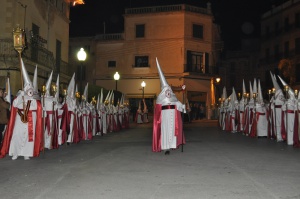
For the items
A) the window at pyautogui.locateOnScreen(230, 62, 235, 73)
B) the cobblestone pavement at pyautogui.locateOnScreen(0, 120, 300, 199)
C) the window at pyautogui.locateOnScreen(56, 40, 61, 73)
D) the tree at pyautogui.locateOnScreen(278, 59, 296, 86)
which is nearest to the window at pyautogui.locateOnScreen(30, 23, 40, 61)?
the window at pyautogui.locateOnScreen(56, 40, 61, 73)

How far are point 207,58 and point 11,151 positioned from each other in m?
35.7

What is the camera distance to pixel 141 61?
→ 43156 mm

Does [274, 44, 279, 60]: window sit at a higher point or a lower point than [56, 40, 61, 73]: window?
higher

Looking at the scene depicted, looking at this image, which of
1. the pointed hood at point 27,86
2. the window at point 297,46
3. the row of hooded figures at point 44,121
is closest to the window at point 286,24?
the window at point 297,46

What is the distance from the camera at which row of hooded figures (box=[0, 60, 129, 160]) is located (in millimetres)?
9992

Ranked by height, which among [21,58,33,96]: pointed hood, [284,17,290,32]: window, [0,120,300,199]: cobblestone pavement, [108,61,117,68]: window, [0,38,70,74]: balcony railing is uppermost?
[284,17,290,32]: window

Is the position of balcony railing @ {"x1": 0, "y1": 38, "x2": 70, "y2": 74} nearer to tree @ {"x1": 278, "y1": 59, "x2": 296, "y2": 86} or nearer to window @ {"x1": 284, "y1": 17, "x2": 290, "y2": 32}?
tree @ {"x1": 278, "y1": 59, "x2": 296, "y2": 86}

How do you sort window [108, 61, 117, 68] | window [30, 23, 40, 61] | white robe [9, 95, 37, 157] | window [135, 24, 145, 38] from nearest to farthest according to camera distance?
Result: white robe [9, 95, 37, 157] → window [30, 23, 40, 61] → window [135, 24, 145, 38] → window [108, 61, 117, 68]

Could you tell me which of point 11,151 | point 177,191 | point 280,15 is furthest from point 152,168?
point 280,15

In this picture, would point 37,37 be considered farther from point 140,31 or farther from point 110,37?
point 110,37

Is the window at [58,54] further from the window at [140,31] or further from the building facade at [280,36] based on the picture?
the building facade at [280,36]

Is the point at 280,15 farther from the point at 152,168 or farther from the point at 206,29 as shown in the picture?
the point at 152,168

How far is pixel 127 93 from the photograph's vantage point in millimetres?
43219

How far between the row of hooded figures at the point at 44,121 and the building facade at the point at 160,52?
2391 cm
